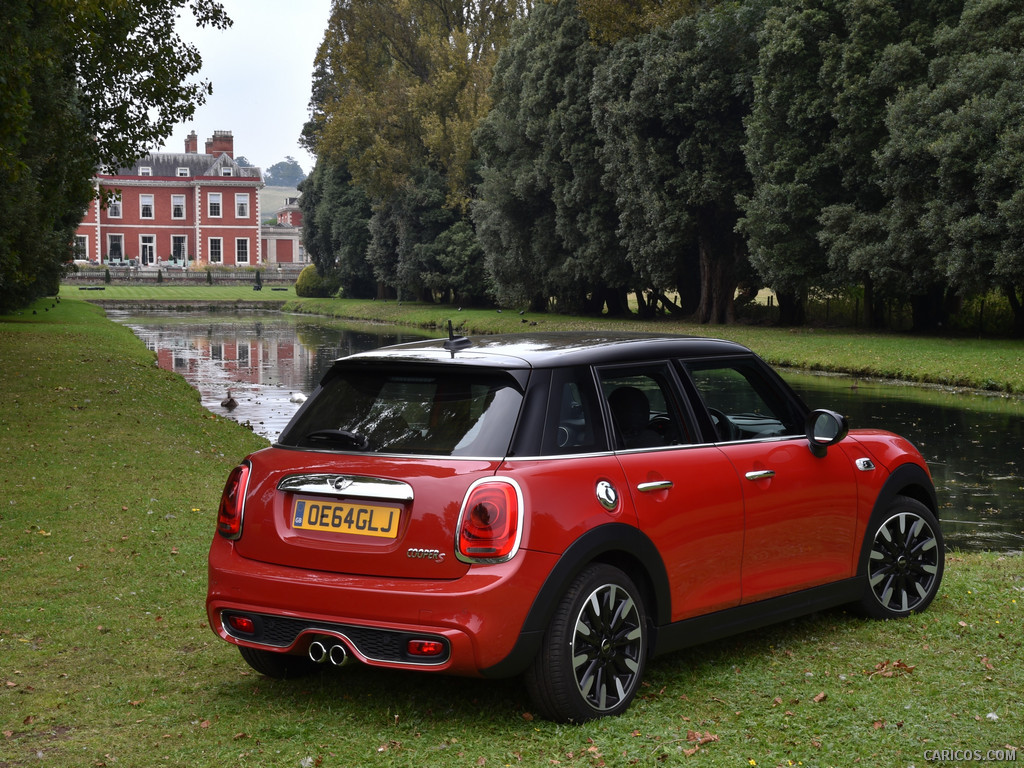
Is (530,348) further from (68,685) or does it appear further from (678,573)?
(68,685)

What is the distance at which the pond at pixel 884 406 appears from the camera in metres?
12.0

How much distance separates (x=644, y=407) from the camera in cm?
583

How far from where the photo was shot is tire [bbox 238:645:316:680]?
576cm

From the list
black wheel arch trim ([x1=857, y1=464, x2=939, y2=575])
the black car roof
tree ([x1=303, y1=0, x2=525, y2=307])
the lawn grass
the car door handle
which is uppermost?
tree ([x1=303, y1=0, x2=525, y2=307])

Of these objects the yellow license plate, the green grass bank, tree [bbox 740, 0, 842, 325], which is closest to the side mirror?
the yellow license plate

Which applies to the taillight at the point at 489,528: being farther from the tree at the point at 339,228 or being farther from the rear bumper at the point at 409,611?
the tree at the point at 339,228

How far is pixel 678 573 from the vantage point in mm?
5531

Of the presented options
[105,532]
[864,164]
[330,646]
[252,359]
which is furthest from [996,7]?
[330,646]

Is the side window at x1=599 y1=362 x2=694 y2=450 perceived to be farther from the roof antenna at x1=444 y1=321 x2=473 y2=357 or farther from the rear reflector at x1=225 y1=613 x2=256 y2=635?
the rear reflector at x1=225 y1=613 x2=256 y2=635

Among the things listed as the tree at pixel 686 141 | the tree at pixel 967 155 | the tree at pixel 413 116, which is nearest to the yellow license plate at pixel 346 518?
the tree at pixel 967 155

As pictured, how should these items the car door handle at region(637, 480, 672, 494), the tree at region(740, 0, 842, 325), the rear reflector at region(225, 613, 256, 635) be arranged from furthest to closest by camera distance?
the tree at region(740, 0, 842, 325) → the car door handle at region(637, 480, 672, 494) → the rear reflector at region(225, 613, 256, 635)

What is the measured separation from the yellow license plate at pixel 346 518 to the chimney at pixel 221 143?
120063 mm

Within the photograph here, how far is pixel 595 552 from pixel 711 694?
1.01m

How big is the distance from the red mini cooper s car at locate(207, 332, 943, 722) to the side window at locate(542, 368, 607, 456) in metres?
0.01
